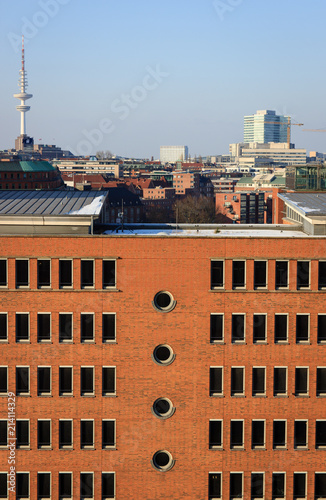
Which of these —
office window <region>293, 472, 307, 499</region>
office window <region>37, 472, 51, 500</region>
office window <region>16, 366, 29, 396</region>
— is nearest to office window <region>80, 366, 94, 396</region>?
office window <region>16, 366, 29, 396</region>

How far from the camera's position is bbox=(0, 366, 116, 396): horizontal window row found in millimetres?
37500

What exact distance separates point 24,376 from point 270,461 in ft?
40.5

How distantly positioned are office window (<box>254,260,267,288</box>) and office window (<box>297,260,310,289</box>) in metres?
1.61

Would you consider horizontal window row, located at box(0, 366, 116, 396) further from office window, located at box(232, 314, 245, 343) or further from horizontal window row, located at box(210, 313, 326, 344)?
office window, located at box(232, 314, 245, 343)

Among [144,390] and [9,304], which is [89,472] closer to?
[144,390]

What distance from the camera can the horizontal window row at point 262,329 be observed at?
123ft

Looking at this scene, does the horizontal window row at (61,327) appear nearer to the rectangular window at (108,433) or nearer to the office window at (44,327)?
the office window at (44,327)

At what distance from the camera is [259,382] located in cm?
3778

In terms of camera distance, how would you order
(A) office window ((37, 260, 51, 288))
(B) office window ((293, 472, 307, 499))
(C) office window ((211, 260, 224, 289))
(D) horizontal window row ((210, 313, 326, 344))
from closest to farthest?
(A) office window ((37, 260, 51, 288))
(D) horizontal window row ((210, 313, 326, 344))
(C) office window ((211, 260, 224, 289))
(B) office window ((293, 472, 307, 499))

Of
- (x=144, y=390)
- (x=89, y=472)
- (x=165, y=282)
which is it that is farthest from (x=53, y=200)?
(x=89, y=472)

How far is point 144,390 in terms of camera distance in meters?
37.6

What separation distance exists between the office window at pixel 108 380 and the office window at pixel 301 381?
8.67 m

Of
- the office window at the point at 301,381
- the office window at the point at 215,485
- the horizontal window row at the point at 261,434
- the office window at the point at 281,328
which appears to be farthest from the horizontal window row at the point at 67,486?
the office window at the point at 281,328

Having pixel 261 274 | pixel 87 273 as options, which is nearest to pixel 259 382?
pixel 261 274
